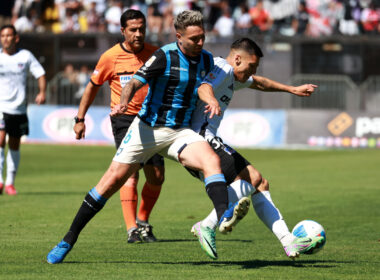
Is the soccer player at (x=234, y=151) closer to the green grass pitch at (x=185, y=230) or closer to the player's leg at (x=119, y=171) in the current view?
the green grass pitch at (x=185, y=230)

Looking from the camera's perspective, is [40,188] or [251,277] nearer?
[251,277]

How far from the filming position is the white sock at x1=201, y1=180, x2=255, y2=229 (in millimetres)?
7537

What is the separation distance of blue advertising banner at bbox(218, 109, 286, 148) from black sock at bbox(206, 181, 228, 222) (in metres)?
18.0

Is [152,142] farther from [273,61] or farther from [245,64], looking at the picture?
[273,61]

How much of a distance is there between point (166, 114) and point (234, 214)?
4.16 feet

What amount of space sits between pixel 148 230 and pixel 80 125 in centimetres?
158

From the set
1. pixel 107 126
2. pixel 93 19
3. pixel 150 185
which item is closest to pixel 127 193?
pixel 150 185

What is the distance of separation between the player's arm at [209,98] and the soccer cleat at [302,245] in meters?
1.28

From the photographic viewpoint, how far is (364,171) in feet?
60.0

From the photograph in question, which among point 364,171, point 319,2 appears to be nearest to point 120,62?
point 364,171

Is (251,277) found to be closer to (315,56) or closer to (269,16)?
(315,56)

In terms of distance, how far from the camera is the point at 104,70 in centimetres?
916

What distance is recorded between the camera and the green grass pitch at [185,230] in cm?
709

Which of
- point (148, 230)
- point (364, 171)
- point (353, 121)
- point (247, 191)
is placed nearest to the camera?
point (247, 191)
